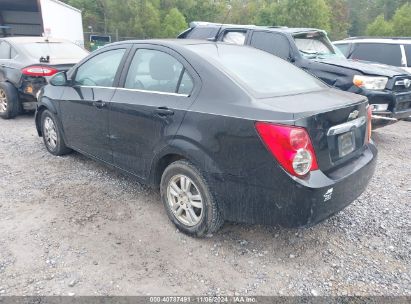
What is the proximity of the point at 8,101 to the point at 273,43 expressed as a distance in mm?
5188

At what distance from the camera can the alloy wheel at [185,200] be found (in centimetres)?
298

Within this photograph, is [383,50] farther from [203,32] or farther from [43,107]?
[43,107]

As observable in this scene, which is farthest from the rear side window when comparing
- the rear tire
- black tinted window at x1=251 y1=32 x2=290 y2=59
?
the rear tire

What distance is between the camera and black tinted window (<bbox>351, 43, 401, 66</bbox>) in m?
7.94

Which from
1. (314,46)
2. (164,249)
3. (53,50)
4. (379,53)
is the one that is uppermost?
(53,50)

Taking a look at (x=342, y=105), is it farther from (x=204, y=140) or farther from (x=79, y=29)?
(x=79, y=29)

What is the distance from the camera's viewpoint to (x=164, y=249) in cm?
293

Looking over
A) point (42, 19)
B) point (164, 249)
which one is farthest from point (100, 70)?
point (42, 19)

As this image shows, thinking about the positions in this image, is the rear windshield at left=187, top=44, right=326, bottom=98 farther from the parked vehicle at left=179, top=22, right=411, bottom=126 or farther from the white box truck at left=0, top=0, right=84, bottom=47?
the white box truck at left=0, top=0, right=84, bottom=47

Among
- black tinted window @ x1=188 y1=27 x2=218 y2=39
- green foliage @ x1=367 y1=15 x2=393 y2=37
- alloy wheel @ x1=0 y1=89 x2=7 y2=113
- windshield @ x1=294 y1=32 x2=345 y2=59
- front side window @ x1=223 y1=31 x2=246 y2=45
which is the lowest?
alloy wheel @ x1=0 y1=89 x2=7 y2=113

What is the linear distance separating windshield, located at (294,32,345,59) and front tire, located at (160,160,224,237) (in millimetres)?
4176

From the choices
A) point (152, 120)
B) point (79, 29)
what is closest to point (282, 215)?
point (152, 120)

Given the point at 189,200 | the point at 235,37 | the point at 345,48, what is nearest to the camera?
the point at 189,200

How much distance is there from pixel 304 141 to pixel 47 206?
266 cm
